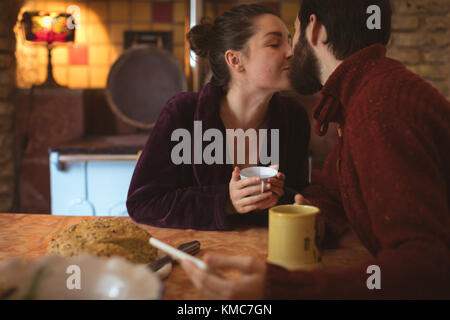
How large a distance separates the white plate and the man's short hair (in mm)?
678

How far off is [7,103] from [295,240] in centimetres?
225

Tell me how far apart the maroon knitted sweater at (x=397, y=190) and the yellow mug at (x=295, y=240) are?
5 cm

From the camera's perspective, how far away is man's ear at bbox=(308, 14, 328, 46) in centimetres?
102

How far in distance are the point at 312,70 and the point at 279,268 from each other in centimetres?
64

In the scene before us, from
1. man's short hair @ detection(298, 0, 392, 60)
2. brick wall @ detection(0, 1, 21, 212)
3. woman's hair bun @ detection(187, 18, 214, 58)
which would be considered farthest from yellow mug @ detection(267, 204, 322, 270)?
brick wall @ detection(0, 1, 21, 212)

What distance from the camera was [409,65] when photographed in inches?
91.6

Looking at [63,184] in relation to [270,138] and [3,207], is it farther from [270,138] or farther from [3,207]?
[270,138]

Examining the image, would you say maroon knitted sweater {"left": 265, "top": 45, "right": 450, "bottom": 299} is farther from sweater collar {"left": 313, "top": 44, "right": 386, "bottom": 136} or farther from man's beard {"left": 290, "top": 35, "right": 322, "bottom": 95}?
man's beard {"left": 290, "top": 35, "right": 322, "bottom": 95}

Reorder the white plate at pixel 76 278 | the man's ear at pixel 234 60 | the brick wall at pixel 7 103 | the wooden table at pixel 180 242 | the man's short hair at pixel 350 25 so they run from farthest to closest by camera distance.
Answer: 1. the brick wall at pixel 7 103
2. the man's ear at pixel 234 60
3. the man's short hair at pixel 350 25
4. the wooden table at pixel 180 242
5. the white plate at pixel 76 278

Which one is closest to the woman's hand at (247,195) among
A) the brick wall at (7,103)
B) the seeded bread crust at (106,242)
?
the seeded bread crust at (106,242)

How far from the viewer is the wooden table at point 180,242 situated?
0.80 metres

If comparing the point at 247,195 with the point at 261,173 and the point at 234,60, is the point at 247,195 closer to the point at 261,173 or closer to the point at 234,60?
the point at 261,173

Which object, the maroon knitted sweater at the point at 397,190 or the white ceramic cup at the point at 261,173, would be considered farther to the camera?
the white ceramic cup at the point at 261,173

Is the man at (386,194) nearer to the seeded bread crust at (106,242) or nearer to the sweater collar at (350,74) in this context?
the sweater collar at (350,74)
